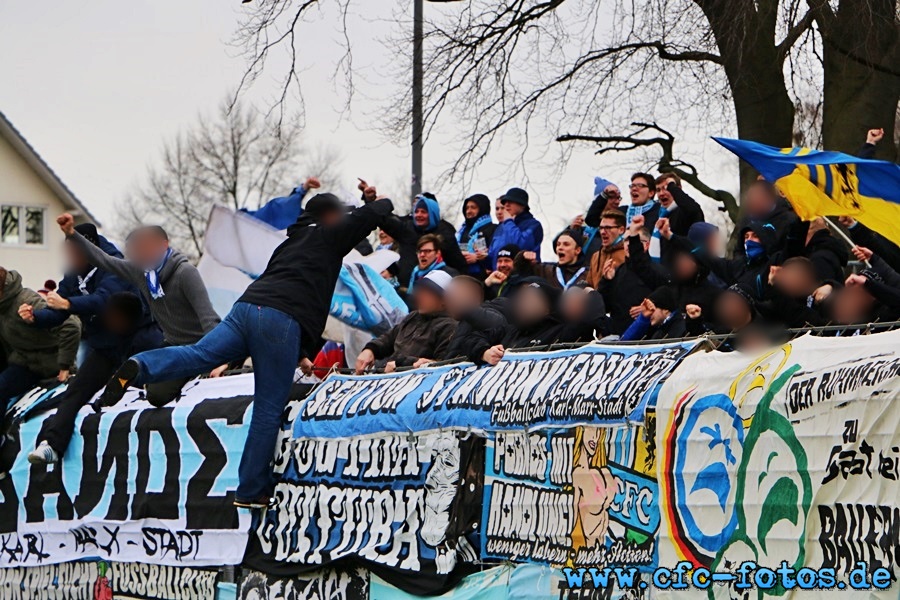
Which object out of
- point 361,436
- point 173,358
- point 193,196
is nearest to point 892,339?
point 361,436

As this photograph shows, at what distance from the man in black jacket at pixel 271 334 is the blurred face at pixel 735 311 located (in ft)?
9.05

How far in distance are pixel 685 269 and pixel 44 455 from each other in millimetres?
5418

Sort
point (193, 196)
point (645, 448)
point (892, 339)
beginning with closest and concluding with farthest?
point (892, 339) → point (645, 448) → point (193, 196)

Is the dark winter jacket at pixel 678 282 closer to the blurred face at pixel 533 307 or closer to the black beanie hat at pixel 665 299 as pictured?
the black beanie hat at pixel 665 299

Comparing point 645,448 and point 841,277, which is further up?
point 841,277

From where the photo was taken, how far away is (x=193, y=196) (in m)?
45.3

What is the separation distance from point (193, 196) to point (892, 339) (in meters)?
40.7

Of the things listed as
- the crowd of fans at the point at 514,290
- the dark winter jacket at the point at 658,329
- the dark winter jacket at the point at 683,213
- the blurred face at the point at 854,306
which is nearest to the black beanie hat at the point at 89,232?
the crowd of fans at the point at 514,290

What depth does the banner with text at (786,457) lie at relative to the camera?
19.5ft

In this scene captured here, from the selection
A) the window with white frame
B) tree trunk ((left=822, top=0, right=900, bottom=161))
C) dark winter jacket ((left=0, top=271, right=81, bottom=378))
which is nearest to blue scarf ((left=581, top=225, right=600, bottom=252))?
tree trunk ((left=822, top=0, right=900, bottom=161))

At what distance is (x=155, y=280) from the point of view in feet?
34.5

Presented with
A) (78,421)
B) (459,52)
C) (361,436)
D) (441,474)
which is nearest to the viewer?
(441,474)

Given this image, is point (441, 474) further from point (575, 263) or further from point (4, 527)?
point (4, 527)

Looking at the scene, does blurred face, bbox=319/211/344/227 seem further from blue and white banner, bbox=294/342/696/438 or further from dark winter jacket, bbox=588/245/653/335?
dark winter jacket, bbox=588/245/653/335
